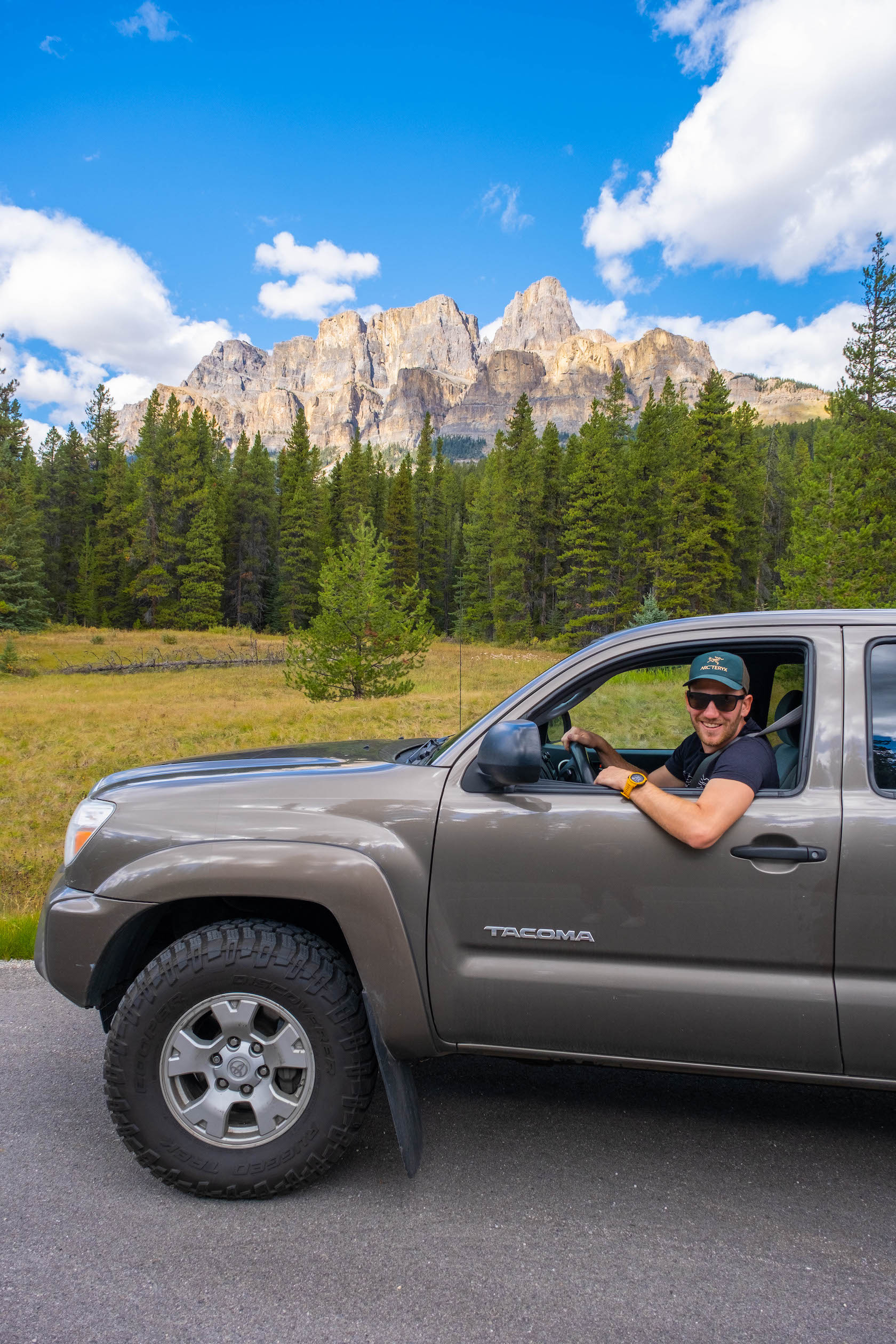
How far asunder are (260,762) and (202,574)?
61430mm

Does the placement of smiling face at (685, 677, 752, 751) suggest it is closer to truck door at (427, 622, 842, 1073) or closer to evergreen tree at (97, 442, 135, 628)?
truck door at (427, 622, 842, 1073)

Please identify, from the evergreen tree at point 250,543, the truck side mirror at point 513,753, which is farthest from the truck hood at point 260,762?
the evergreen tree at point 250,543

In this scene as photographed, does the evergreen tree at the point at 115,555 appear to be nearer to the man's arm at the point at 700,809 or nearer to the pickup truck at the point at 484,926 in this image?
the pickup truck at the point at 484,926

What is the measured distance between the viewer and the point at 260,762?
10.1ft

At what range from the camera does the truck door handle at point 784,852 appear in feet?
7.58

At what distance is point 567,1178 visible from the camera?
8.57 feet

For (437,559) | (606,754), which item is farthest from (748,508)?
(606,754)

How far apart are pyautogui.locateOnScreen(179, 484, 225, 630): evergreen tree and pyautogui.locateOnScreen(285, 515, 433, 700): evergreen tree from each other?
4362 cm

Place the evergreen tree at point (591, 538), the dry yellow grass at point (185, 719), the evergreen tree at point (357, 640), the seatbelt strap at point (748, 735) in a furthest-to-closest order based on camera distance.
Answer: the evergreen tree at point (591, 538), the evergreen tree at point (357, 640), the dry yellow grass at point (185, 719), the seatbelt strap at point (748, 735)

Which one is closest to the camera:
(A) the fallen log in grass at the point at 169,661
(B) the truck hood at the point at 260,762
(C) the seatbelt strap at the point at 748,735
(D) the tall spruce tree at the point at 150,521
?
(C) the seatbelt strap at the point at 748,735

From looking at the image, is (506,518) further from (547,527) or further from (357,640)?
(357,640)

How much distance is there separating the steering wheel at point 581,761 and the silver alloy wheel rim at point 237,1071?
1.40 metres

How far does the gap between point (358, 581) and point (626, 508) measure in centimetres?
3199

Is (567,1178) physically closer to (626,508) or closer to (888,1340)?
(888,1340)
